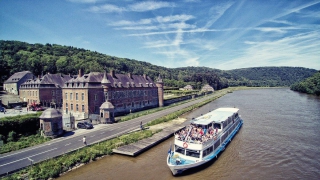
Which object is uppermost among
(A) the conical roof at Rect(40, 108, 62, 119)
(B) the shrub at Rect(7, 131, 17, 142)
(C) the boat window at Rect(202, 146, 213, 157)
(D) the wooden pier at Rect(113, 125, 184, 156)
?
(A) the conical roof at Rect(40, 108, 62, 119)

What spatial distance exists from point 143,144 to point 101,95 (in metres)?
24.7

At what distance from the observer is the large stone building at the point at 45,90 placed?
5413 cm

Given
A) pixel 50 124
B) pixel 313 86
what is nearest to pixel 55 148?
pixel 50 124

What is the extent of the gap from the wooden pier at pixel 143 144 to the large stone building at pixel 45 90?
3643 centimetres

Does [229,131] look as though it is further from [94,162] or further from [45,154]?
[45,154]

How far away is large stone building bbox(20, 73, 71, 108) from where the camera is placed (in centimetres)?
5413

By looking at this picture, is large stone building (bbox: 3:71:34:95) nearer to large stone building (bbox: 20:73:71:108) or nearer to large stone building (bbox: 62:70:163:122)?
large stone building (bbox: 20:73:71:108)

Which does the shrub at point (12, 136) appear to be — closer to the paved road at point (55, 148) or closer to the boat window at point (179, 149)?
the paved road at point (55, 148)

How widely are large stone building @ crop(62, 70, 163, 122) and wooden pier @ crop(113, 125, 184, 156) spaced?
13192 millimetres

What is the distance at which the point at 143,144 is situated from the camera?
26.4 metres

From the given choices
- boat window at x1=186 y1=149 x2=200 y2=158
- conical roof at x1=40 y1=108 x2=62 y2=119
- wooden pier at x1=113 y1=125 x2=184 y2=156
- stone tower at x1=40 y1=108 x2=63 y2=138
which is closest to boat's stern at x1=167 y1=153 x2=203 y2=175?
boat window at x1=186 y1=149 x2=200 y2=158

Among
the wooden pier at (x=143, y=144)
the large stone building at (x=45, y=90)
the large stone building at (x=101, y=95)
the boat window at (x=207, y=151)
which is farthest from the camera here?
the large stone building at (x=45, y=90)

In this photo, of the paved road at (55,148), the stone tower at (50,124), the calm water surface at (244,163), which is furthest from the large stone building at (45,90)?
the calm water surface at (244,163)

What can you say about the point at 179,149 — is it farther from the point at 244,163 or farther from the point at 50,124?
the point at 50,124
